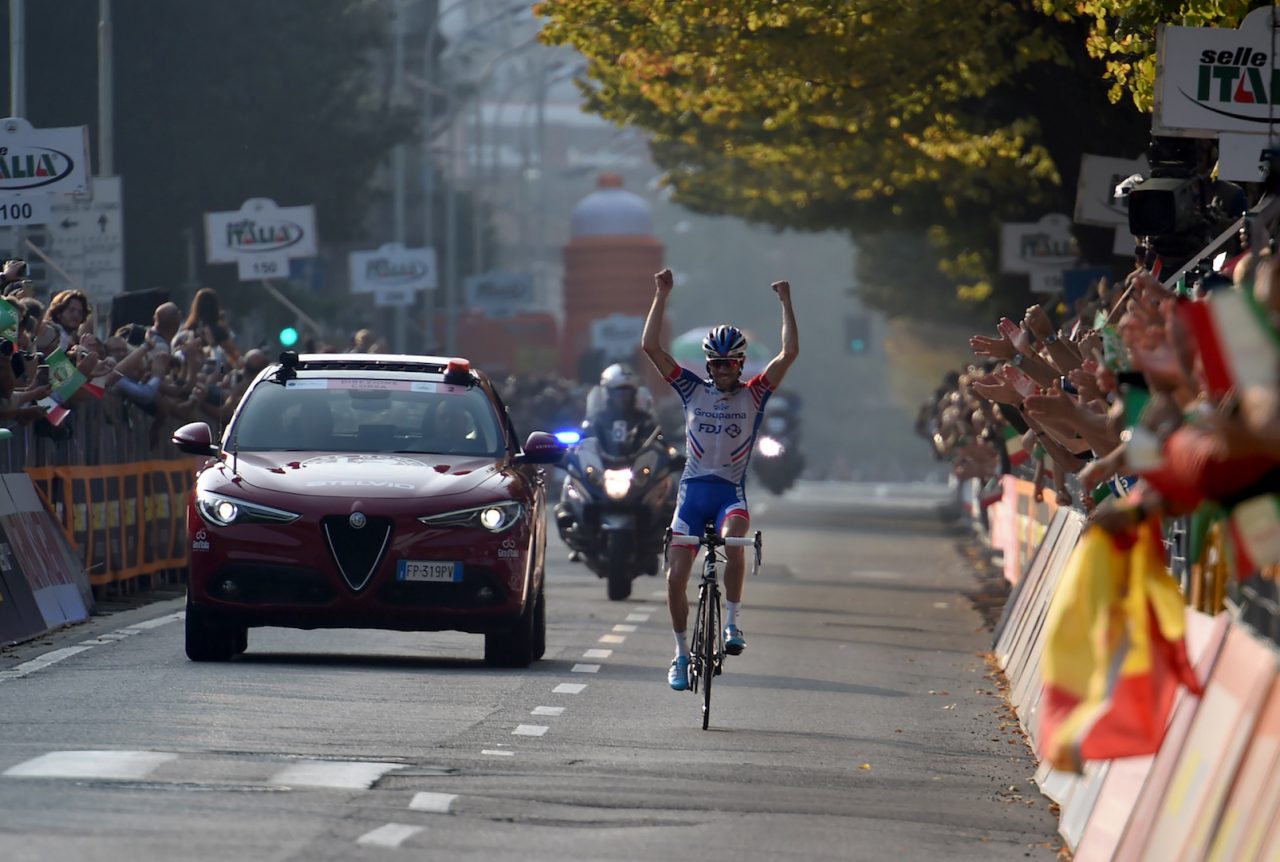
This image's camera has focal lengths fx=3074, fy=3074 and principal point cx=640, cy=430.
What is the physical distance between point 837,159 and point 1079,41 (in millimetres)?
11216

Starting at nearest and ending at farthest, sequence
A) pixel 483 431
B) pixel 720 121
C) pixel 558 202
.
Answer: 1. pixel 483 431
2. pixel 720 121
3. pixel 558 202

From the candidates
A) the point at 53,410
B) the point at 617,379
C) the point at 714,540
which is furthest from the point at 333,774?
the point at 617,379

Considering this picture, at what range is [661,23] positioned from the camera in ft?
94.2

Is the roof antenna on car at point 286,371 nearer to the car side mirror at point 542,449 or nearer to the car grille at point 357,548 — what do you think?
the car side mirror at point 542,449

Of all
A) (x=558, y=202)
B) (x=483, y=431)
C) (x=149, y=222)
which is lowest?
(x=558, y=202)

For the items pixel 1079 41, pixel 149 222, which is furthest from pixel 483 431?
pixel 149 222

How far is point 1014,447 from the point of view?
2458 centimetres

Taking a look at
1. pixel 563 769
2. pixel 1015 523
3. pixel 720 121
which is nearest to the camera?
pixel 563 769

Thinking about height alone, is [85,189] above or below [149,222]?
above

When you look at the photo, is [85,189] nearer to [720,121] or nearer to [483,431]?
[483,431]

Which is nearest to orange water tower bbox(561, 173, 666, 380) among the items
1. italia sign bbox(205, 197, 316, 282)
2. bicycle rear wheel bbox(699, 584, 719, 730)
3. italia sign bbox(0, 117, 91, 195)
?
italia sign bbox(205, 197, 316, 282)

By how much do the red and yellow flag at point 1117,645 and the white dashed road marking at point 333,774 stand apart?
3.36 m

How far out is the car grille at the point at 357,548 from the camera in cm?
1598

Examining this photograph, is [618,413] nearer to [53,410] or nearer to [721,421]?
[53,410]
